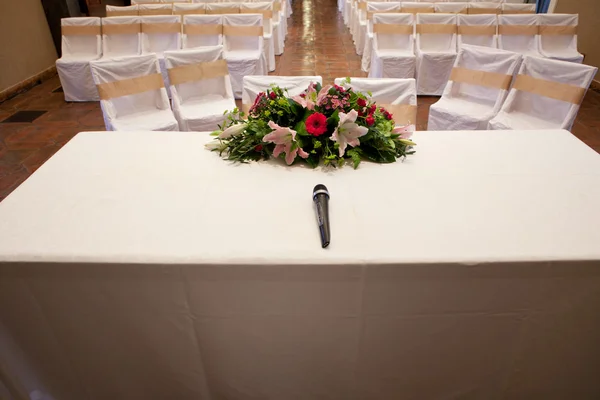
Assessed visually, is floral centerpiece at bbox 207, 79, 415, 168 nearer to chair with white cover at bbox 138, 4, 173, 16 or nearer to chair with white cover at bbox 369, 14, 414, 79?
chair with white cover at bbox 369, 14, 414, 79

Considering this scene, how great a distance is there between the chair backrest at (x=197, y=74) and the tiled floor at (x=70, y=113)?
144 centimetres

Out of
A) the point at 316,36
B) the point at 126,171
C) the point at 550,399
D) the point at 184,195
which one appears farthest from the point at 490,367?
the point at 316,36

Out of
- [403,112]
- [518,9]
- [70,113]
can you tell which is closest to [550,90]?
[403,112]

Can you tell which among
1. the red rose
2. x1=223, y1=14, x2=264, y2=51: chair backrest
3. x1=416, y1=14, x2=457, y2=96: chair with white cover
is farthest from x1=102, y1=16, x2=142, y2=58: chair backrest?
the red rose

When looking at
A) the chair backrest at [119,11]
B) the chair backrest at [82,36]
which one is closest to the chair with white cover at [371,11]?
the chair backrest at [119,11]

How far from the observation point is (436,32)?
14.6 feet

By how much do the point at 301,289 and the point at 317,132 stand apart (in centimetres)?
66

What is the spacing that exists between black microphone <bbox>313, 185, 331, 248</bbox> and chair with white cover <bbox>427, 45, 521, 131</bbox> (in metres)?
2.03

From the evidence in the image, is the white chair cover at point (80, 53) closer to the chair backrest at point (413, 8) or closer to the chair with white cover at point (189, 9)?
the chair with white cover at point (189, 9)

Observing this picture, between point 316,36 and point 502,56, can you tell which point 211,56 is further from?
point 316,36

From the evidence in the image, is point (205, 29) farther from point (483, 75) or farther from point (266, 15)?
point (483, 75)

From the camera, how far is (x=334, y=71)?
18.0 ft

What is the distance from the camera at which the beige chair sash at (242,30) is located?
14.7 feet

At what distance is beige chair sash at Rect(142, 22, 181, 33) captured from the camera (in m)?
4.53
